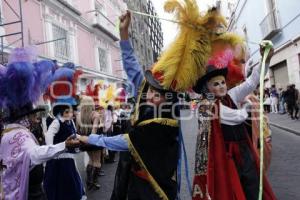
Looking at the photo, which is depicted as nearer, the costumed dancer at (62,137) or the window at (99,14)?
the costumed dancer at (62,137)

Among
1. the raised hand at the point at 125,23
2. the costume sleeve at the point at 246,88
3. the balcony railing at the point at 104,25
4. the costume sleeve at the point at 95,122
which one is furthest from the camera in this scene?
the balcony railing at the point at 104,25

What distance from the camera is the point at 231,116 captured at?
3.82 m

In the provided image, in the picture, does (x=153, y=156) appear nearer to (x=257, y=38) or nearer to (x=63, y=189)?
(x=63, y=189)

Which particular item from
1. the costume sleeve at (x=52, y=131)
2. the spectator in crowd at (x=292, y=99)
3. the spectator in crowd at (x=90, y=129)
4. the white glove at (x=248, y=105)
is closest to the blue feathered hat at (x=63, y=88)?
the costume sleeve at (x=52, y=131)

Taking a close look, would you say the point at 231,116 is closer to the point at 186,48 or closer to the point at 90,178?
the point at 186,48

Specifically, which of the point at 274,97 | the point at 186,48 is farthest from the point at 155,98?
the point at 274,97

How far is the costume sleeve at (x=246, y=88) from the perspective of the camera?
156 inches

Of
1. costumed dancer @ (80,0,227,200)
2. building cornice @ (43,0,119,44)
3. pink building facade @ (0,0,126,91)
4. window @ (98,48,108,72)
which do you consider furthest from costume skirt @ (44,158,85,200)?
window @ (98,48,108,72)

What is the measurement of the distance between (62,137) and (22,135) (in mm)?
2030

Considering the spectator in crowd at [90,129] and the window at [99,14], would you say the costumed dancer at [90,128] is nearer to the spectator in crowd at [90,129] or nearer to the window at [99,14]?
the spectator in crowd at [90,129]

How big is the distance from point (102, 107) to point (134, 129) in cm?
733

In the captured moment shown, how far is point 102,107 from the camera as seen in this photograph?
10.5 metres

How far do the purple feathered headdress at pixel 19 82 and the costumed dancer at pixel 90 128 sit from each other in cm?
407

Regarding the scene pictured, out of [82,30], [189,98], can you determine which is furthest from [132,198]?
[82,30]
